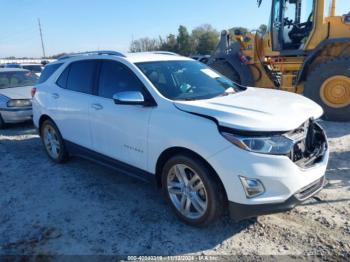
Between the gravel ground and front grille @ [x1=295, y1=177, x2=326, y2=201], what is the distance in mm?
409

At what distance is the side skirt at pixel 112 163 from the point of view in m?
3.82

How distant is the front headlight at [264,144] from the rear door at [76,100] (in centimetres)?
236

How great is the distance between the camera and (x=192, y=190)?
133 inches

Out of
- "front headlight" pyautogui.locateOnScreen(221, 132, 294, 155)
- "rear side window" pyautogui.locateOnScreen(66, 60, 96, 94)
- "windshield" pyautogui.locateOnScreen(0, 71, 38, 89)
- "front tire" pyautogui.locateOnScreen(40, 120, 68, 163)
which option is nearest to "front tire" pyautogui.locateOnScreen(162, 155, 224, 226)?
"front headlight" pyautogui.locateOnScreen(221, 132, 294, 155)

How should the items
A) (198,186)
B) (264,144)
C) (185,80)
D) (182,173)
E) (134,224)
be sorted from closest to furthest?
1. (264,144)
2. (198,186)
3. (182,173)
4. (134,224)
5. (185,80)

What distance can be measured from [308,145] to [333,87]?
497 cm

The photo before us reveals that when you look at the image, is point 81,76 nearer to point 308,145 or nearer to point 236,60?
point 308,145

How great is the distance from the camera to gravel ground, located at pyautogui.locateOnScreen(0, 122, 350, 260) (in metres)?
3.10

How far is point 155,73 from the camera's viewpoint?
3996mm

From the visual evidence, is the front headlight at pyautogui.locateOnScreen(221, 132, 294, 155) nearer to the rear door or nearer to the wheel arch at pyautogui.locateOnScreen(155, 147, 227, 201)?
the wheel arch at pyautogui.locateOnScreen(155, 147, 227, 201)

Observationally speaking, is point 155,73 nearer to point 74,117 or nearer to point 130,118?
point 130,118

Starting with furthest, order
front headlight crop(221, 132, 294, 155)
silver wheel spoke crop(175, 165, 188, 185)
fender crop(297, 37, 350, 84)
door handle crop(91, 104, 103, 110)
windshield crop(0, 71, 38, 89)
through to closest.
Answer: windshield crop(0, 71, 38, 89) → fender crop(297, 37, 350, 84) → door handle crop(91, 104, 103, 110) → silver wheel spoke crop(175, 165, 188, 185) → front headlight crop(221, 132, 294, 155)

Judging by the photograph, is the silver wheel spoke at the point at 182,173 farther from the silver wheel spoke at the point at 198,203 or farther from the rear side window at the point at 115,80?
the rear side window at the point at 115,80

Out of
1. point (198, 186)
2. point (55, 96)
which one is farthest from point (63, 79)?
point (198, 186)
